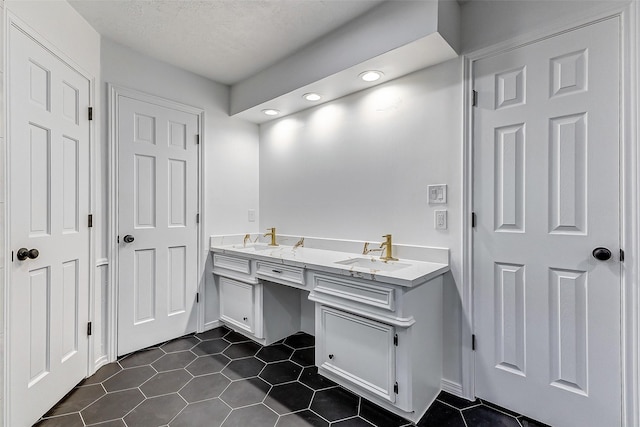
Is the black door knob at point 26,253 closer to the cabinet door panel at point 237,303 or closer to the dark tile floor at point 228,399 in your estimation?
the dark tile floor at point 228,399

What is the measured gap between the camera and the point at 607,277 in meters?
1.50

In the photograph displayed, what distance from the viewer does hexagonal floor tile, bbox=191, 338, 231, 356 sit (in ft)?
8.25

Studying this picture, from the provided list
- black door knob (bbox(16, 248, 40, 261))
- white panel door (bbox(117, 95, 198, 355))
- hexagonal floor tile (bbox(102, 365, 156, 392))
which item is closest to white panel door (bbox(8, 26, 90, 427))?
black door knob (bbox(16, 248, 40, 261))

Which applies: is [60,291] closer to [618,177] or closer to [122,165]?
[122,165]

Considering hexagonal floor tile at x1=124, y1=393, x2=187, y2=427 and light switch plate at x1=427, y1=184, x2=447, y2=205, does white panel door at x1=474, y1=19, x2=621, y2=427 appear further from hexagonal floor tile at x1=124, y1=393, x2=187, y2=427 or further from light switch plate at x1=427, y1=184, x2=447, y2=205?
hexagonal floor tile at x1=124, y1=393, x2=187, y2=427

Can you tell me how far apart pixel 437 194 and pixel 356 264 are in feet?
2.49

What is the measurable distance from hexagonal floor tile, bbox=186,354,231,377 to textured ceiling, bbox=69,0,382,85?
2.53 metres

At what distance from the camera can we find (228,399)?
1881 millimetres

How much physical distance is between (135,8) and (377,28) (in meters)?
1.61

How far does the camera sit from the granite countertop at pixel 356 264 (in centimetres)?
168

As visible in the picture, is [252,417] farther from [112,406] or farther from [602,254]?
[602,254]

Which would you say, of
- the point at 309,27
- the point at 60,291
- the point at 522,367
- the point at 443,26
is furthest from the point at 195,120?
the point at 522,367

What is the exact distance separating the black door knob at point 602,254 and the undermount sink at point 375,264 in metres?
0.96

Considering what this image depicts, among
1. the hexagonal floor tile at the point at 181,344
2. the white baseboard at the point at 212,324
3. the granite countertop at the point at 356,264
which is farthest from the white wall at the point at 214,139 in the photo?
the granite countertop at the point at 356,264
